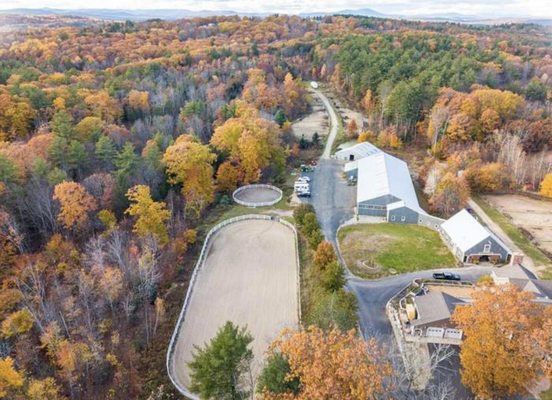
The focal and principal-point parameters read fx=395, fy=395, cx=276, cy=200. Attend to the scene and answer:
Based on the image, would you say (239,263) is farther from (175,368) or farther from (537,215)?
(537,215)

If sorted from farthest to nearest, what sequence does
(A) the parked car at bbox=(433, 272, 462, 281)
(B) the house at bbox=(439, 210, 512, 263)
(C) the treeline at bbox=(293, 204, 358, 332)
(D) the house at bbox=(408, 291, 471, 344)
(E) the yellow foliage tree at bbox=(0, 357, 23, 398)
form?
(B) the house at bbox=(439, 210, 512, 263) < (A) the parked car at bbox=(433, 272, 462, 281) < (D) the house at bbox=(408, 291, 471, 344) < (C) the treeline at bbox=(293, 204, 358, 332) < (E) the yellow foliage tree at bbox=(0, 357, 23, 398)

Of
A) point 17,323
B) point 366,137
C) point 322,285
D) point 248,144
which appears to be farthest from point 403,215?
point 17,323

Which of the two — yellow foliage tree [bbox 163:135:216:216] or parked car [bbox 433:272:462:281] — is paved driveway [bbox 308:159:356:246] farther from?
yellow foliage tree [bbox 163:135:216:216]

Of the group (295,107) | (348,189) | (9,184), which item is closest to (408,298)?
(348,189)

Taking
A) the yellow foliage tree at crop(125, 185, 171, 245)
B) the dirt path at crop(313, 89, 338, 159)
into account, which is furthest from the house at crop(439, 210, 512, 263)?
the dirt path at crop(313, 89, 338, 159)

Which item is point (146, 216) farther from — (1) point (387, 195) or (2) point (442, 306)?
(1) point (387, 195)

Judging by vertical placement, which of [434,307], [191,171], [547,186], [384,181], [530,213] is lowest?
[530,213]

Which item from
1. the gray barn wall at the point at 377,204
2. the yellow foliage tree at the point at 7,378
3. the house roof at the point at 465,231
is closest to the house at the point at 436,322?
the house roof at the point at 465,231
